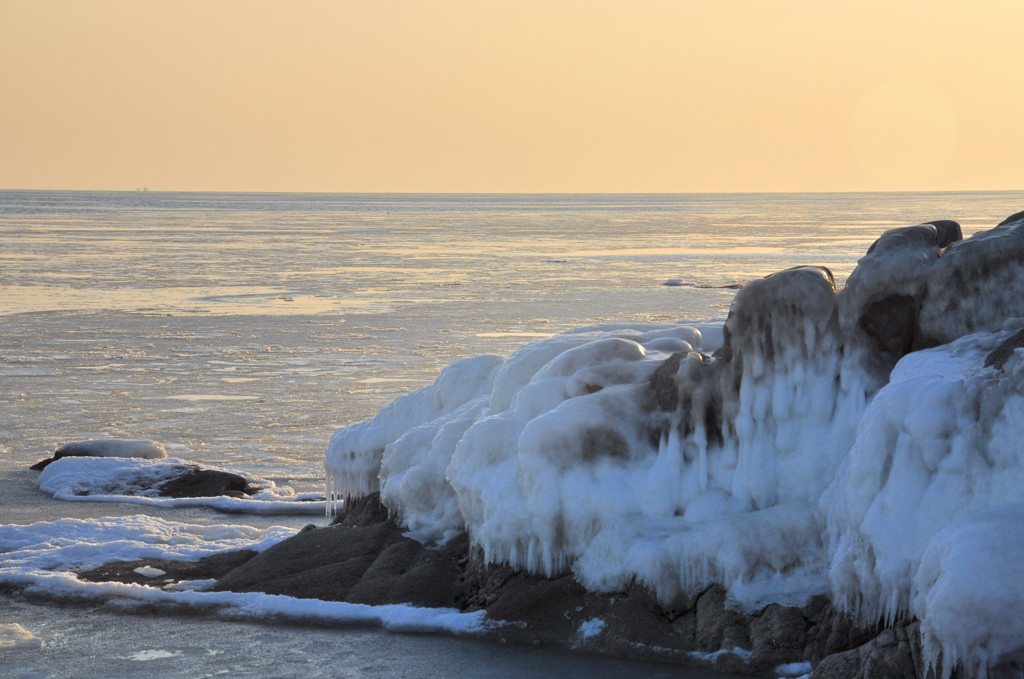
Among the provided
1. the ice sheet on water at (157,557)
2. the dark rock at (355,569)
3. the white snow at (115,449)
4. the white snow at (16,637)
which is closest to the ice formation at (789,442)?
the dark rock at (355,569)

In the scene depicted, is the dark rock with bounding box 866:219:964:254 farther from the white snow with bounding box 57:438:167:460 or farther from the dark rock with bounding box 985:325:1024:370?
the white snow with bounding box 57:438:167:460

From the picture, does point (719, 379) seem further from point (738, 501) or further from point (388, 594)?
point (388, 594)

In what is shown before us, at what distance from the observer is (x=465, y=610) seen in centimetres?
1009

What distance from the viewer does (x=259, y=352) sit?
82.9 feet

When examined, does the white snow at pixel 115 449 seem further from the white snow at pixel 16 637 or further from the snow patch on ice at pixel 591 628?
the snow patch on ice at pixel 591 628

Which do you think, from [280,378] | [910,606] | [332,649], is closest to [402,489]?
[332,649]

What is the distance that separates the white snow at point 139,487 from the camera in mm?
14203

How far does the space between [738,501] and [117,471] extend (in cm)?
868

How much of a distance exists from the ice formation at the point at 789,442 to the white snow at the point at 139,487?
151 inches

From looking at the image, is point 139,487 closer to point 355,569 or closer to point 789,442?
point 355,569

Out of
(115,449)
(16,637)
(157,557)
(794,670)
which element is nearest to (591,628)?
(794,670)

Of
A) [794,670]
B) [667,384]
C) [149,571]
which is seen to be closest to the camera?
[794,670]

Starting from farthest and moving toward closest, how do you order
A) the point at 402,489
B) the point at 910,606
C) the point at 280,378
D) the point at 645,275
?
1. the point at 645,275
2. the point at 280,378
3. the point at 402,489
4. the point at 910,606

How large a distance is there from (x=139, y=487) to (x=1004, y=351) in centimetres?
1032
